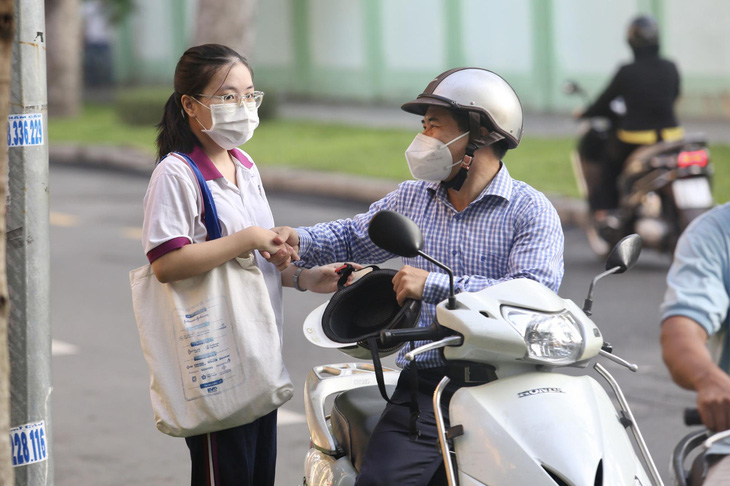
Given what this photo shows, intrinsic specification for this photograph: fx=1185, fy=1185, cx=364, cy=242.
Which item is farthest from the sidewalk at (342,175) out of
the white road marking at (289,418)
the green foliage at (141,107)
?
the white road marking at (289,418)

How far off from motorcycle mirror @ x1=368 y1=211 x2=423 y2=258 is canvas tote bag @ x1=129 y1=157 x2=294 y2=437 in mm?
660

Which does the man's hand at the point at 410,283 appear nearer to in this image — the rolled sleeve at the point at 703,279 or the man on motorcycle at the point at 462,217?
the man on motorcycle at the point at 462,217

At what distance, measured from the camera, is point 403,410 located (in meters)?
3.12

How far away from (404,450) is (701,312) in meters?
0.84

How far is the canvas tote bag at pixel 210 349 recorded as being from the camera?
3.29 meters

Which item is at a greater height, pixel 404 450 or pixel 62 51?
pixel 62 51

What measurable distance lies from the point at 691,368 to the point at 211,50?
163 cm

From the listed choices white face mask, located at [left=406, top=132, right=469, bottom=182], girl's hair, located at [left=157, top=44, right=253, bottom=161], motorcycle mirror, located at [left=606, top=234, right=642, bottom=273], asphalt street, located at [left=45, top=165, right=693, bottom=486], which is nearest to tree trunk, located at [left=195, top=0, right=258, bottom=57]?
asphalt street, located at [left=45, top=165, right=693, bottom=486]

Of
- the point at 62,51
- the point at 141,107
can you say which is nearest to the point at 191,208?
the point at 141,107

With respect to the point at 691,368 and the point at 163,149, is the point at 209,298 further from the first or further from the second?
the point at 691,368

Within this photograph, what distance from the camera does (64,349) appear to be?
7.57m

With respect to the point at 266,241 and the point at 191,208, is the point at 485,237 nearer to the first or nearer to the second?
the point at 266,241

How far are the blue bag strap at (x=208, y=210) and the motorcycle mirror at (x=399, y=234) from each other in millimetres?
741

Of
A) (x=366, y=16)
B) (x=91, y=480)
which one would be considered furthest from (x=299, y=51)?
(x=91, y=480)
